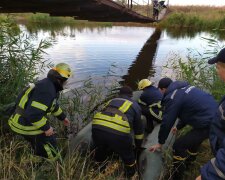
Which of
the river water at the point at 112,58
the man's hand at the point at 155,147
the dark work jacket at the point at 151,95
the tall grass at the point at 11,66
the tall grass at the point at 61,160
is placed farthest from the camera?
the river water at the point at 112,58

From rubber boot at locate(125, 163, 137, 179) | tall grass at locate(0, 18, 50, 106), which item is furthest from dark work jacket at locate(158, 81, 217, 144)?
tall grass at locate(0, 18, 50, 106)

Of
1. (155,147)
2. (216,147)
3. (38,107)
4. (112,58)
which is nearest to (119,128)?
(155,147)

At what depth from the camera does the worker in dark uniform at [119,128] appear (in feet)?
13.0

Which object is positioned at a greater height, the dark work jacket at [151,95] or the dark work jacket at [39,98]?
the dark work jacket at [39,98]

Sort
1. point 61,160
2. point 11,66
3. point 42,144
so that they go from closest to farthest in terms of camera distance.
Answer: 1. point 61,160
2. point 42,144
3. point 11,66

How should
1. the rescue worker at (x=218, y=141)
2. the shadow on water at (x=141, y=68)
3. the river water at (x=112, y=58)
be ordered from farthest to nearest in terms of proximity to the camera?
the river water at (x=112, y=58), the shadow on water at (x=141, y=68), the rescue worker at (x=218, y=141)

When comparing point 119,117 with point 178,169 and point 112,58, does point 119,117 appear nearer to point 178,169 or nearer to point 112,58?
point 178,169

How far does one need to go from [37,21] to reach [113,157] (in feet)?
92.3

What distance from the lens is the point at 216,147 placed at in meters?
2.59

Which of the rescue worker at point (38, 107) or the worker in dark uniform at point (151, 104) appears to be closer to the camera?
the rescue worker at point (38, 107)

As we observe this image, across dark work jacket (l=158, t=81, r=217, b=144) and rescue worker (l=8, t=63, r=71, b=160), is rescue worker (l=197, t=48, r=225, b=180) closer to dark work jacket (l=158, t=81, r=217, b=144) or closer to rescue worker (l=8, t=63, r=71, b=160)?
dark work jacket (l=158, t=81, r=217, b=144)

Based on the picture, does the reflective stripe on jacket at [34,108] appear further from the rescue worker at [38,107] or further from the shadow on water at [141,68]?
the shadow on water at [141,68]

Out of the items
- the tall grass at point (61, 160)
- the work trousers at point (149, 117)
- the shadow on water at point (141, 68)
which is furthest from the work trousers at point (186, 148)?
the shadow on water at point (141, 68)

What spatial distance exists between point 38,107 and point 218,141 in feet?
7.83
